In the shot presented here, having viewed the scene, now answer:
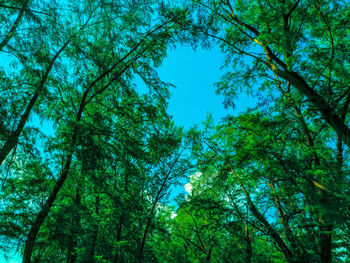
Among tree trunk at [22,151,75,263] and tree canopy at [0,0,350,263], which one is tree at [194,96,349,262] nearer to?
tree canopy at [0,0,350,263]

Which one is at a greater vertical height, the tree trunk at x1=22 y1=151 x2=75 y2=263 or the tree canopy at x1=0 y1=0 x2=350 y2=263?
the tree canopy at x1=0 y1=0 x2=350 y2=263

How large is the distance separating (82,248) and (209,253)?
8754 mm

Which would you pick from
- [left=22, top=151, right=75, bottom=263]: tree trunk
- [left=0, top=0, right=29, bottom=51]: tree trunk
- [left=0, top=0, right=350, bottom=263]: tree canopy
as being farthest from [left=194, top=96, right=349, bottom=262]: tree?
[left=0, top=0, right=29, bottom=51]: tree trunk

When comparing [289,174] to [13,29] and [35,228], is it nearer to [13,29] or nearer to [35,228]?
[35,228]

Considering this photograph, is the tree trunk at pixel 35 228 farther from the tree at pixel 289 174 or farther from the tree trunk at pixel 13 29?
the tree at pixel 289 174

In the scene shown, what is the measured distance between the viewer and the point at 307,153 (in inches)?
185

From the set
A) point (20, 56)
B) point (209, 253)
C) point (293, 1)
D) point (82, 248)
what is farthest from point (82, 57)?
point (209, 253)

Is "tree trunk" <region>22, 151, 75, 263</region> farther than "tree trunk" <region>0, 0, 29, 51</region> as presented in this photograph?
Yes

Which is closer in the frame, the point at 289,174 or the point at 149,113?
the point at 289,174

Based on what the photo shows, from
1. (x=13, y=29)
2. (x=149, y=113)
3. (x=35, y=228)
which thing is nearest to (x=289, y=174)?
(x=149, y=113)

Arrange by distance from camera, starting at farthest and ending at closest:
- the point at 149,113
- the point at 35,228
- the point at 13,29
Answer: the point at 149,113 → the point at 35,228 → the point at 13,29

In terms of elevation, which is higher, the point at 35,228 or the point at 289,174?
the point at 289,174

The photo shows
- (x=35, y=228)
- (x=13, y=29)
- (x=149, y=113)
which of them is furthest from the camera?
(x=149, y=113)

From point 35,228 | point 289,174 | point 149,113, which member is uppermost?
point 149,113
